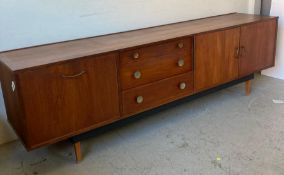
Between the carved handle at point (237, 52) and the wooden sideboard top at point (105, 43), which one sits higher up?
the wooden sideboard top at point (105, 43)

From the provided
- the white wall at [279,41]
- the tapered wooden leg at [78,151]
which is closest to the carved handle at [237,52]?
the white wall at [279,41]

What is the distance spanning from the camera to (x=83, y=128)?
6.19ft

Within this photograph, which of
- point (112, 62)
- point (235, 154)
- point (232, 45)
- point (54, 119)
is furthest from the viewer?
point (232, 45)

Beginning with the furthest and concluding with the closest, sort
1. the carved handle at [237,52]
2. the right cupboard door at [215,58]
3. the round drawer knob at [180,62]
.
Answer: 1. the carved handle at [237,52]
2. the right cupboard door at [215,58]
3. the round drawer knob at [180,62]

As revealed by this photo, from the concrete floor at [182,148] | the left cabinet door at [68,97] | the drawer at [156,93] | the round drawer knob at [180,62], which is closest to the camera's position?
the left cabinet door at [68,97]

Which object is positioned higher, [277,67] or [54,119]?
[54,119]

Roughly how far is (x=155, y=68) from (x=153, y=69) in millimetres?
17

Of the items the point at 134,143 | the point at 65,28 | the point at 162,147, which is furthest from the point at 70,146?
the point at 65,28

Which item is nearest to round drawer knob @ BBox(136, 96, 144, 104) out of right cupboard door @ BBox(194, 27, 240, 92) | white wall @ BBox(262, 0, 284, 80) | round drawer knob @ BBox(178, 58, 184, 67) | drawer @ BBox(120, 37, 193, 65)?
drawer @ BBox(120, 37, 193, 65)

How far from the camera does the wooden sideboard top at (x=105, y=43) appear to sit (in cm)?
176

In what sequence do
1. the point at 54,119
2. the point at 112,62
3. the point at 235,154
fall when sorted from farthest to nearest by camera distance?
the point at 235,154 → the point at 112,62 → the point at 54,119

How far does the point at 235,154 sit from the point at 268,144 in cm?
26

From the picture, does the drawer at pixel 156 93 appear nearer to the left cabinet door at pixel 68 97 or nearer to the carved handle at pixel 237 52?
the left cabinet door at pixel 68 97

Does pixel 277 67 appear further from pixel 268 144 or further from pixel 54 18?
pixel 54 18
